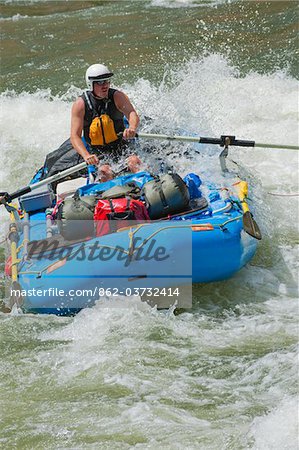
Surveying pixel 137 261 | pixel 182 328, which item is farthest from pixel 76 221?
pixel 182 328

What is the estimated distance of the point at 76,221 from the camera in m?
5.58

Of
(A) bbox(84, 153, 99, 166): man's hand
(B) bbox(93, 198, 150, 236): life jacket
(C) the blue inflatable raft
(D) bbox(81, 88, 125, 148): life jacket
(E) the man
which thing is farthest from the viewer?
(D) bbox(81, 88, 125, 148): life jacket

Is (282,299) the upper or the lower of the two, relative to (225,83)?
lower

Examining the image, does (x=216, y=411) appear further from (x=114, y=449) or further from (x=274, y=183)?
(x=274, y=183)

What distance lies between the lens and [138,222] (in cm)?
554

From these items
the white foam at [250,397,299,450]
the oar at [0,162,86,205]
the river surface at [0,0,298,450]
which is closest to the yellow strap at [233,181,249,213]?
the river surface at [0,0,298,450]

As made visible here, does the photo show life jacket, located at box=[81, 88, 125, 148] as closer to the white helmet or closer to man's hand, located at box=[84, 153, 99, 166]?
the white helmet

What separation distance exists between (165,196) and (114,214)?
1.36 ft

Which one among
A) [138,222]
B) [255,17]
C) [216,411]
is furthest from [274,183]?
[255,17]

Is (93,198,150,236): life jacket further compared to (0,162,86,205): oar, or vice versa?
(0,162,86,205): oar

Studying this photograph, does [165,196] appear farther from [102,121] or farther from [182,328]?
[102,121]

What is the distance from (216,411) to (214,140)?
2.76 m

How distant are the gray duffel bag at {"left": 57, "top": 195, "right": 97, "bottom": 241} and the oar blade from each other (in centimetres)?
114

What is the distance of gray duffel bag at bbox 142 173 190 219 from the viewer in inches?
222
